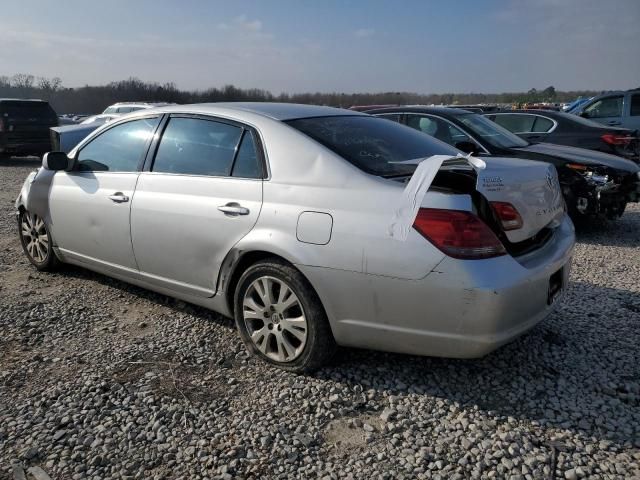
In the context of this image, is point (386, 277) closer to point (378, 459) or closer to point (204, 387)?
point (378, 459)

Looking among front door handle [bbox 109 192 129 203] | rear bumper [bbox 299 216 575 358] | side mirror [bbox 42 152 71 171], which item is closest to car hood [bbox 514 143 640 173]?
rear bumper [bbox 299 216 575 358]

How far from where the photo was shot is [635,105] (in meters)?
12.0

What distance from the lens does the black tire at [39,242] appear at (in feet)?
15.6

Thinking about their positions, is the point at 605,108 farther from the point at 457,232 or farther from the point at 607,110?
the point at 457,232

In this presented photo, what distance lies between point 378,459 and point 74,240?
3151 millimetres

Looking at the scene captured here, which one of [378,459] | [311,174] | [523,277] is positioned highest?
[311,174]

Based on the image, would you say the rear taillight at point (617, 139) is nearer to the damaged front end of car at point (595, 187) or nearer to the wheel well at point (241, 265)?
the damaged front end of car at point (595, 187)

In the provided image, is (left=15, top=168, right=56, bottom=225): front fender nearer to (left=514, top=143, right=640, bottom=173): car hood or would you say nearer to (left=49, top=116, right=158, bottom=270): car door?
(left=49, top=116, right=158, bottom=270): car door

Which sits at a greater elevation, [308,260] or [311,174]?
[311,174]

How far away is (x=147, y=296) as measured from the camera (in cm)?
437

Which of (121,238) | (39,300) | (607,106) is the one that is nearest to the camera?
(121,238)

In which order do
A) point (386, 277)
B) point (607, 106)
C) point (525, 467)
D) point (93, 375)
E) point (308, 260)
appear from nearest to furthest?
1. point (525, 467)
2. point (386, 277)
3. point (308, 260)
4. point (93, 375)
5. point (607, 106)

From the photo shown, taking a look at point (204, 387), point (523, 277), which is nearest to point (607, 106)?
point (523, 277)

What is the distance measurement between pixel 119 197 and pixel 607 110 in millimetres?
11894
